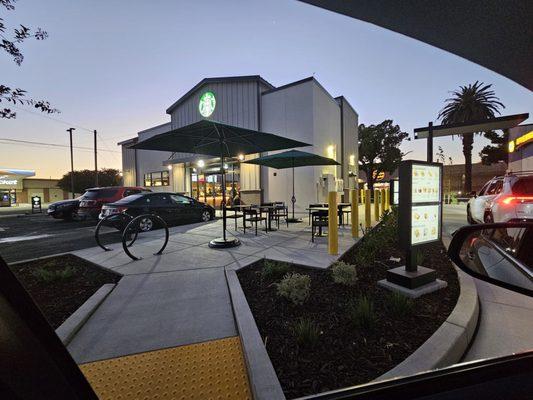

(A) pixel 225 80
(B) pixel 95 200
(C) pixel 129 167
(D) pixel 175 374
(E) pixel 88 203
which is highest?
(A) pixel 225 80

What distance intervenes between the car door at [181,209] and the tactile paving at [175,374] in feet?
29.1

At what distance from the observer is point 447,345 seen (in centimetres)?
238

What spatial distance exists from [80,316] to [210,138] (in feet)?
16.7

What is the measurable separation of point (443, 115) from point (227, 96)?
2834 cm

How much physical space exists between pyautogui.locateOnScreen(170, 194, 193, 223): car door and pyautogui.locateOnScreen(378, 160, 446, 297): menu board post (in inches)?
348

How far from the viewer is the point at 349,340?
262 centimetres

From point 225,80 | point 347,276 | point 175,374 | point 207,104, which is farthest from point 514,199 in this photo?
point 207,104

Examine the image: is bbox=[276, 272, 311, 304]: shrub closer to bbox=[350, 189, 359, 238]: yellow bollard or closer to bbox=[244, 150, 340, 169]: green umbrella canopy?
bbox=[350, 189, 359, 238]: yellow bollard

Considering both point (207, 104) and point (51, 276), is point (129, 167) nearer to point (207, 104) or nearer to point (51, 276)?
point (207, 104)

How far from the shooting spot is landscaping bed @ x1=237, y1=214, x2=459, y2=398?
7.23 feet

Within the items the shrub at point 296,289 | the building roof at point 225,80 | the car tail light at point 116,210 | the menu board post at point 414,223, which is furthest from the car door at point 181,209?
the building roof at point 225,80

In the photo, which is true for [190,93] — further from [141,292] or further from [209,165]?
[141,292]

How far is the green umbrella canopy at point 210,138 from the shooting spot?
621 cm

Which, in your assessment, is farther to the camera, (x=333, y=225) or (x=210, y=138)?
(x=210, y=138)
